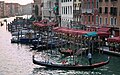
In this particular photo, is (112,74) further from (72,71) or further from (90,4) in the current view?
(90,4)

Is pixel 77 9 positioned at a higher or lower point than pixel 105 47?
higher

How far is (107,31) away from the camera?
56.5m

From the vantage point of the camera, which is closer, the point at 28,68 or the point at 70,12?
the point at 28,68

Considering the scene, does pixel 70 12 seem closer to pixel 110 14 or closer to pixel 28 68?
pixel 110 14

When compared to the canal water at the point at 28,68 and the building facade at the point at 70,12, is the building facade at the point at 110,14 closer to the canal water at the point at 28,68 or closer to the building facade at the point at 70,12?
the canal water at the point at 28,68

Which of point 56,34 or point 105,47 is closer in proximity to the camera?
point 105,47

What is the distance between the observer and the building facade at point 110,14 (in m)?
56.8

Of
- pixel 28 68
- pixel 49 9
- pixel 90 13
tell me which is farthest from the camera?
pixel 49 9

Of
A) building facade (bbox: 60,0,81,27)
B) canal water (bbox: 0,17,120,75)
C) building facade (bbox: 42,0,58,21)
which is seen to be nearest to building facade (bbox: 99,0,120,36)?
canal water (bbox: 0,17,120,75)

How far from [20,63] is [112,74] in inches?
511

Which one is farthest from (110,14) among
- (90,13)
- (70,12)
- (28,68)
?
(28,68)

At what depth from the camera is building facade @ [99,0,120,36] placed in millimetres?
56844

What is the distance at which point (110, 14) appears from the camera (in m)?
58.8

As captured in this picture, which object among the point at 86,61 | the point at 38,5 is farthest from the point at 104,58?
the point at 38,5
